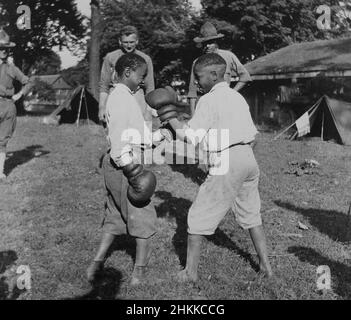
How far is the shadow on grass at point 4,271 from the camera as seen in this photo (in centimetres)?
384

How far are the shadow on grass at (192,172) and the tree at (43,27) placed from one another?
85.9 feet

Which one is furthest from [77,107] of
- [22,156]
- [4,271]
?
[4,271]

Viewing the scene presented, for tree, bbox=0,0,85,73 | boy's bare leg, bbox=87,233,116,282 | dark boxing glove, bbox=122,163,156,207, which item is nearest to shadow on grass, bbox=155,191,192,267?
boy's bare leg, bbox=87,233,116,282

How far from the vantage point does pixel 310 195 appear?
7367mm

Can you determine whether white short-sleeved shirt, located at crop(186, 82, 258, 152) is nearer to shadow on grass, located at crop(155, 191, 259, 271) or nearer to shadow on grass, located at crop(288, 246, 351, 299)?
shadow on grass, located at crop(155, 191, 259, 271)

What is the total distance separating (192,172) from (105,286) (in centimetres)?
494

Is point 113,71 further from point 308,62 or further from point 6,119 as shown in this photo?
point 308,62

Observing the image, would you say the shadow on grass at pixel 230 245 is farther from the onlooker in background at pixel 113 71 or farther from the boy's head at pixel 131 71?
the boy's head at pixel 131 71

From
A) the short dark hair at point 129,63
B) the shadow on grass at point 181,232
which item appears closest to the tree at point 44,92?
the shadow on grass at point 181,232

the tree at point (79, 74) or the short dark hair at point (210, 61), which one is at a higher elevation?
the tree at point (79, 74)

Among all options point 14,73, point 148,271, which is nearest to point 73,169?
point 14,73

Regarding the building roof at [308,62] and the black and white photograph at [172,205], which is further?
the building roof at [308,62]

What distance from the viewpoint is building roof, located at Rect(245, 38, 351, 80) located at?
18.9 m

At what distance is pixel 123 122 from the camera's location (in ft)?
13.2
